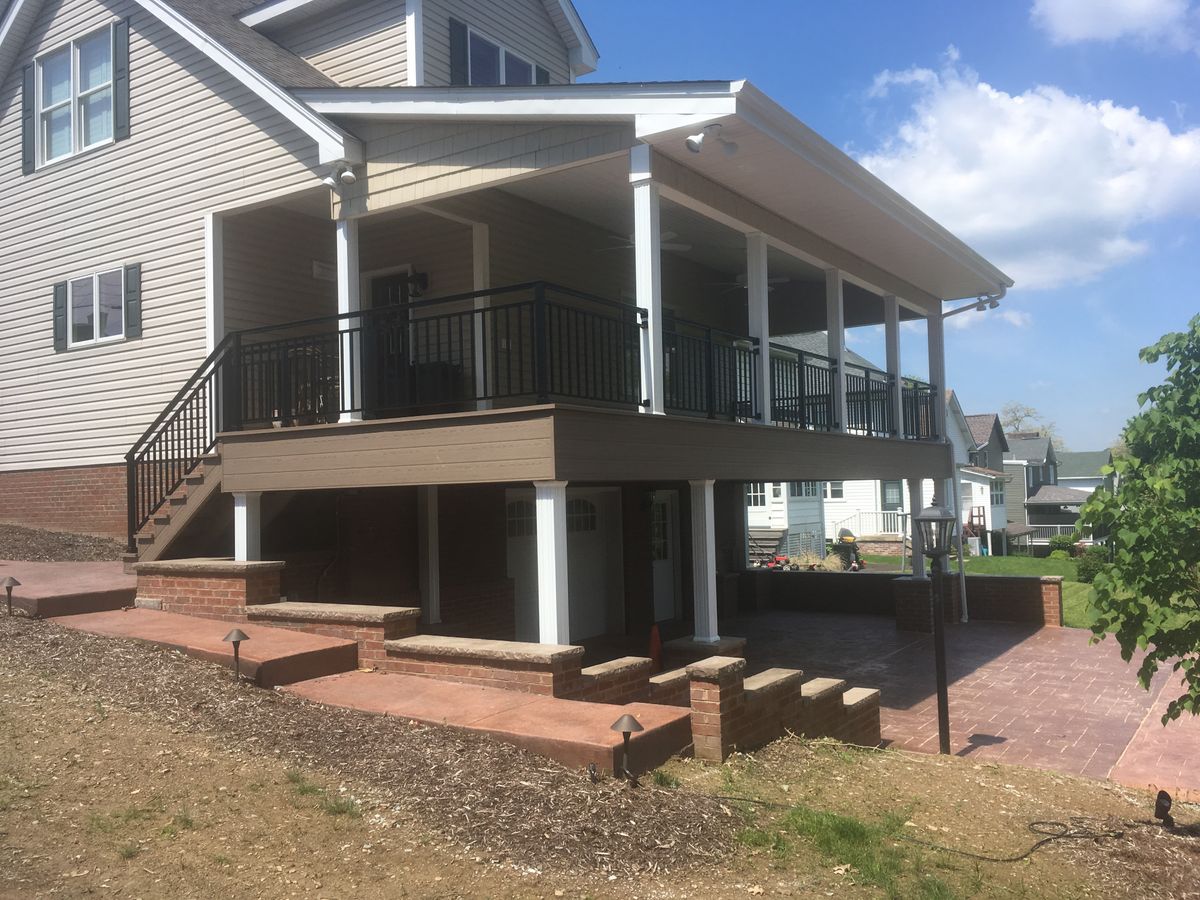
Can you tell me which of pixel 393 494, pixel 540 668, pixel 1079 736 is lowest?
pixel 1079 736

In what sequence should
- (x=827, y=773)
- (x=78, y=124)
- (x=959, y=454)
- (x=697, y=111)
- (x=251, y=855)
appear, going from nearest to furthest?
(x=251, y=855) < (x=827, y=773) < (x=697, y=111) < (x=78, y=124) < (x=959, y=454)

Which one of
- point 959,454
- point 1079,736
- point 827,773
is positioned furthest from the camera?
point 959,454

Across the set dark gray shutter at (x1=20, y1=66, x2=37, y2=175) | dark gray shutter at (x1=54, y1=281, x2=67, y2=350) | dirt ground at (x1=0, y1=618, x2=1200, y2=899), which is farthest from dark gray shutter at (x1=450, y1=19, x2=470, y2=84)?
dirt ground at (x1=0, y1=618, x2=1200, y2=899)

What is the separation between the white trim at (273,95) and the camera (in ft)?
32.7

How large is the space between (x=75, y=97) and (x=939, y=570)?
1250cm

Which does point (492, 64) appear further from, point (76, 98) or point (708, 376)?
point (708, 376)

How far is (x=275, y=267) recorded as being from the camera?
1220 centimetres

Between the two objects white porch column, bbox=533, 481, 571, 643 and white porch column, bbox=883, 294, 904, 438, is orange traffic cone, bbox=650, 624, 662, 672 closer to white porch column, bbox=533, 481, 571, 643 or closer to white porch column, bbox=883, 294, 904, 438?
white porch column, bbox=533, 481, 571, 643

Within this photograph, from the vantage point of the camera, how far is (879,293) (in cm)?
1423

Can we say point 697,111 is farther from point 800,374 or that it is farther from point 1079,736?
point 1079,736

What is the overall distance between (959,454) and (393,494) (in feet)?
161

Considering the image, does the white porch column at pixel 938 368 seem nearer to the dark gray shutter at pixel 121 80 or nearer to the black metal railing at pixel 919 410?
the black metal railing at pixel 919 410

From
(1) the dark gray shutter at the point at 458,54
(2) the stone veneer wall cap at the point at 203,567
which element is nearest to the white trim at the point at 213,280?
(2) the stone veneer wall cap at the point at 203,567

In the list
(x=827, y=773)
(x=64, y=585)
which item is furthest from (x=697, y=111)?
(x=64, y=585)
